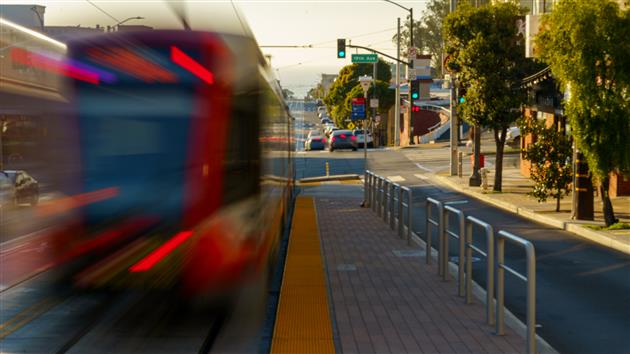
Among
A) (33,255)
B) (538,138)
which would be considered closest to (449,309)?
(33,255)

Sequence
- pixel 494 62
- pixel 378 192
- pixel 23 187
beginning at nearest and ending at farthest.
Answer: pixel 378 192
pixel 23 187
pixel 494 62

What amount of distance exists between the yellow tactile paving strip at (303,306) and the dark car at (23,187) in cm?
1125

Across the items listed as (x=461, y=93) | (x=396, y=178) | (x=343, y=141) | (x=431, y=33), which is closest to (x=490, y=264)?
(x=461, y=93)

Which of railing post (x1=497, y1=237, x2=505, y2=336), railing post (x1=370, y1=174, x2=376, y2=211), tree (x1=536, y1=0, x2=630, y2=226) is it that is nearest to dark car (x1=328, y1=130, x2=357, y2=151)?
railing post (x1=370, y1=174, x2=376, y2=211)

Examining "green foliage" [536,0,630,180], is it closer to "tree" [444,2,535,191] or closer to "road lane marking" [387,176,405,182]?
"tree" [444,2,535,191]

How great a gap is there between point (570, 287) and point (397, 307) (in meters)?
3.20

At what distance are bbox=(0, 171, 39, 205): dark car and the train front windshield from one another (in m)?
17.5

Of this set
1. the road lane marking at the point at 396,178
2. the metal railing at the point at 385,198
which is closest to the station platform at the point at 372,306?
the metal railing at the point at 385,198

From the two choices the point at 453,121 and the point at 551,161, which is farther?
the point at 453,121

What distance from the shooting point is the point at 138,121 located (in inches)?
344

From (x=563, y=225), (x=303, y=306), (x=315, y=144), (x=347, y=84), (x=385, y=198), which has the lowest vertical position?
(x=563, y=225)

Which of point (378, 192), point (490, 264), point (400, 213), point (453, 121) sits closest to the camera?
point (490, 264)

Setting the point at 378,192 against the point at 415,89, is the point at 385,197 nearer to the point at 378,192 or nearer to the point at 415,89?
the point at 378,192

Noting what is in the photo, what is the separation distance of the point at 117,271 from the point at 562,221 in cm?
1418
